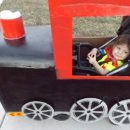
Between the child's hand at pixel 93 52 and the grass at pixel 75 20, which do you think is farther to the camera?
the grass at pixel 75 20

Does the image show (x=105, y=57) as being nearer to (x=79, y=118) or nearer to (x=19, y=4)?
(x=79, y=118)

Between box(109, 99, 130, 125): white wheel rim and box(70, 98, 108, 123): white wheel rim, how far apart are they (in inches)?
1.8

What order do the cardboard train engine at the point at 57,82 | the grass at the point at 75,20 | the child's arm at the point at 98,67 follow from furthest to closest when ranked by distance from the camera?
the grass at the point at 75,20 → the child's arm at the point at 98,67 → the cardboard train engine at the point at 57,82

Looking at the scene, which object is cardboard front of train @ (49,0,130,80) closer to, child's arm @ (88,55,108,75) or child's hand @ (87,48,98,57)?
child's arm @ (88,55,108,75)

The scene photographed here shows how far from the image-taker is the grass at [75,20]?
2555 millimetres

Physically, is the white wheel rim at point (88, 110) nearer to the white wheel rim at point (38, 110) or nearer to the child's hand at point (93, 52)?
the white wheel rim at point (38, 110)

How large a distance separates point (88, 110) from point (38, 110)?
265mm

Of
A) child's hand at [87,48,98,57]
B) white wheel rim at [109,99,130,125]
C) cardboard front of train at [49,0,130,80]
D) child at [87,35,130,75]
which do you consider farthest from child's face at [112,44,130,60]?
cardboard front of train at [49,0,130,80]

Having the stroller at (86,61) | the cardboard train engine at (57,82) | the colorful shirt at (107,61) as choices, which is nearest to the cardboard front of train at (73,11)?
the cardboard train engine at (57,82)

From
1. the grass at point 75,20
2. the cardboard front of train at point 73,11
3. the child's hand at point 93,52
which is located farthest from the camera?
the grass at point 75,20

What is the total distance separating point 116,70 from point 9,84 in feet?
1.71

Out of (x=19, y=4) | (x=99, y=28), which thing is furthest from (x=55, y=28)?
(x=19, y=4)

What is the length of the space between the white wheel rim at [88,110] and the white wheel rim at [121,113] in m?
0.04

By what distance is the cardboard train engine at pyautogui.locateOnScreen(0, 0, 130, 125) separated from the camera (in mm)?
1233
